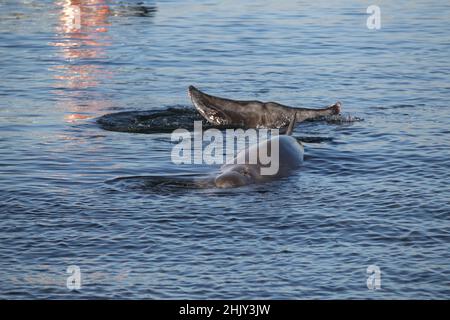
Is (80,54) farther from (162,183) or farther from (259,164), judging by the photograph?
(259,164)

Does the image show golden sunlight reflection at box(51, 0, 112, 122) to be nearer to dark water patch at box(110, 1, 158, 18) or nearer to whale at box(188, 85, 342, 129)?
dark water patch at box(110, 1, 158, 18)

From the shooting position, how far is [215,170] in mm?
14445

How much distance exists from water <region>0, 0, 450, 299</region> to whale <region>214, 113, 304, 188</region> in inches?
6.9

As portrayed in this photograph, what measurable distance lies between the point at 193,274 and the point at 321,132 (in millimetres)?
6675

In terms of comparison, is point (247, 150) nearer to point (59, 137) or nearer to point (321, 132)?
point (321, 132)

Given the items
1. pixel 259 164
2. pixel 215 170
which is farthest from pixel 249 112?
pixel 259 164

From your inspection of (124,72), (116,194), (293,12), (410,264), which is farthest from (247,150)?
(293,12)

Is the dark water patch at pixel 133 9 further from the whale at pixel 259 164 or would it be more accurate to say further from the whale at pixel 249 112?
the whale at pixel 259 164

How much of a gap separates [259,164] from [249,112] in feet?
10.6

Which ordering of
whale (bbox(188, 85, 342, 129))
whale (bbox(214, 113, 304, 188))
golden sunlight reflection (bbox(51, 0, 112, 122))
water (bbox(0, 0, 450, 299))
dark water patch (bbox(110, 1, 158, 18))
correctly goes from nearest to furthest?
water (bbox(0, 0, 450, 299)) → whale (bbox(214, 113, 304, 188)) → whale (bbox(188, 85, 342, 129)) → golden sunlight reflection (bbox(51, 0, 112, 122)) → dark water patch (bbox(110, 1, 158, 18))

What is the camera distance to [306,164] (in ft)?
49.0

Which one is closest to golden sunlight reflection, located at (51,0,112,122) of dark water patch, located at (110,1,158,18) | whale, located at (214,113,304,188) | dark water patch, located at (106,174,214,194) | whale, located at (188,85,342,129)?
dark water patch, located at (110,1,158,18)

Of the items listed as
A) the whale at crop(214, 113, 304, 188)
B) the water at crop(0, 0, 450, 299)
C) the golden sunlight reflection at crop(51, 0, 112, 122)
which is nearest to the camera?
the water at crop(0, 0, 450, 299)

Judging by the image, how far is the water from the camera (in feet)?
35.4
